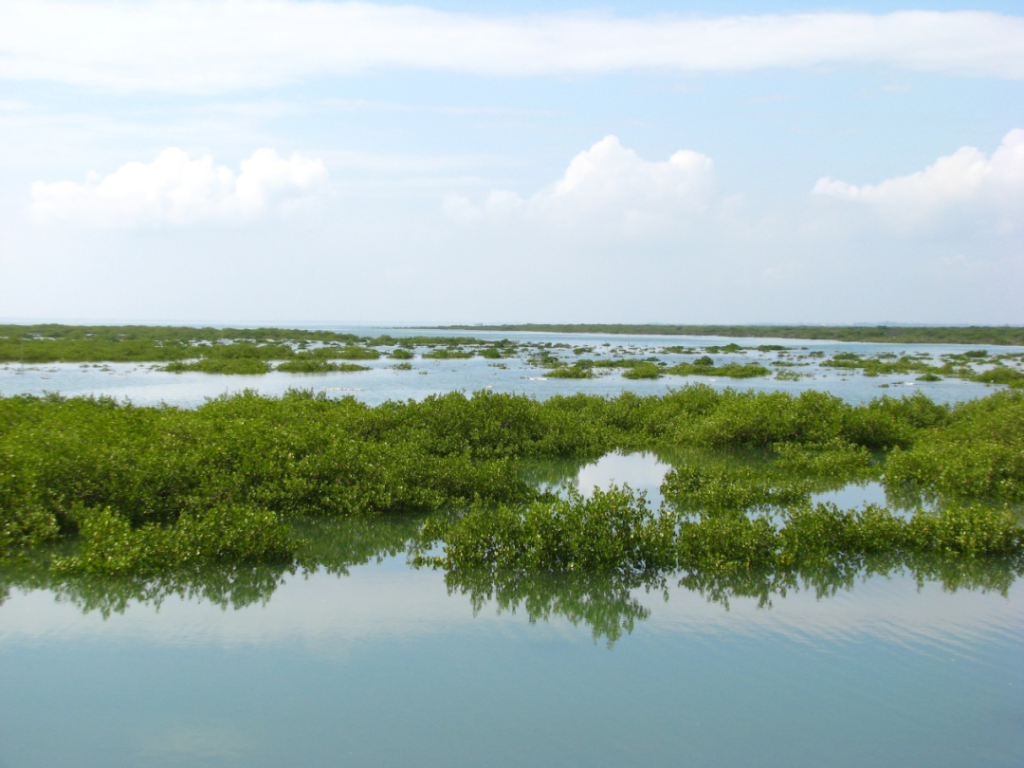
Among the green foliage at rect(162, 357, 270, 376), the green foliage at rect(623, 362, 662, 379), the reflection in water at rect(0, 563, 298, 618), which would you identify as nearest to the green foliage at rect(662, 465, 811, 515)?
the reflection in water at rect(0, 563, 298, 618)

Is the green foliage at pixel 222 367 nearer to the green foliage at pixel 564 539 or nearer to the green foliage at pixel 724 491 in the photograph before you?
the green foliage at pixel 724 491

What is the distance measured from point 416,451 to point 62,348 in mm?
40404

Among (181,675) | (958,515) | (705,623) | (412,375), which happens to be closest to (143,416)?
(181,675)

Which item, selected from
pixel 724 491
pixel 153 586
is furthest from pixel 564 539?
pixel 153 586

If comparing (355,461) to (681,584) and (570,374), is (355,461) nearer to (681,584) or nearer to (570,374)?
(681,584)

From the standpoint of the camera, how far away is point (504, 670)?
620 centimetres

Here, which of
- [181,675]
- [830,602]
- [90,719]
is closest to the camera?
[90,719]

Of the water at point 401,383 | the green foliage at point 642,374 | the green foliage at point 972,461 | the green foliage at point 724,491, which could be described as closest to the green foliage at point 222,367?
the water at point 401,383

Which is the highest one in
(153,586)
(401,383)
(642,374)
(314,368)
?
(314,368)

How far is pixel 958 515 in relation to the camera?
895 centimetres

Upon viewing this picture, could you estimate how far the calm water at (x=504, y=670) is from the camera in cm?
516

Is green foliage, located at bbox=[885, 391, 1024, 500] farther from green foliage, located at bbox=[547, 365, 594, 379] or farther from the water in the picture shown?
green foliage, located at bbox=[547, 365, 594, 379]

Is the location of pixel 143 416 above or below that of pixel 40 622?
above

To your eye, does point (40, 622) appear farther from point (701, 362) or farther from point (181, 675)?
point (701, 362)
